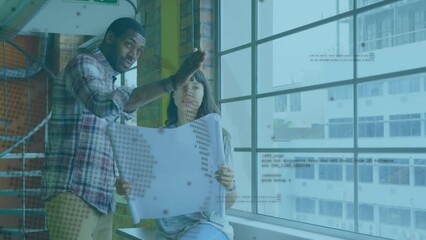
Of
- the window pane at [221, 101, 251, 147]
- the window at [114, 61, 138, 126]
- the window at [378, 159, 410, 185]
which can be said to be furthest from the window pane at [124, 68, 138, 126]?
the window at [378, 159, 410, 185]

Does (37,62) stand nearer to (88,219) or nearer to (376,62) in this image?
(88,219)

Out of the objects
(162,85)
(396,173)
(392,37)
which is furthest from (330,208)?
(162,85)

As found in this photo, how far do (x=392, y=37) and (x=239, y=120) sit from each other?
38 cm

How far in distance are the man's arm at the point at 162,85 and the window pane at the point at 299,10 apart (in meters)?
0.37

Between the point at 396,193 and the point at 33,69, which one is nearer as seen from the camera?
the point at 396,193

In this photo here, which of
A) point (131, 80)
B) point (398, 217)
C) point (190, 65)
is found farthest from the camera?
point (398, 217)

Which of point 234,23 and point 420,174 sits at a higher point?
point 234,23

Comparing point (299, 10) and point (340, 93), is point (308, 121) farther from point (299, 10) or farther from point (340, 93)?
point (299, 10)

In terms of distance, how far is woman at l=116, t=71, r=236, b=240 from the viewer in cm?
82

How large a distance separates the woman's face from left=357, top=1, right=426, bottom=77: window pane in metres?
0.34

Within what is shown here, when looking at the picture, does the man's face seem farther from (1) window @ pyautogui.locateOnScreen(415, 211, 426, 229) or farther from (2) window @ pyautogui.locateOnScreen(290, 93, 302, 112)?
(1) window @ pyautogui.locateOnScreen(415, 211, 426, 229)

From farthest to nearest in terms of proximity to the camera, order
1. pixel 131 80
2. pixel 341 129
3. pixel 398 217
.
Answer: pixel 341 129 < pixel 398 217 < pixel 131 80

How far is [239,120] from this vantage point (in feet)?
3.59

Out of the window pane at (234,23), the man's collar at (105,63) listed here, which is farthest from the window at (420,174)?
the man's collar at (105,63)
